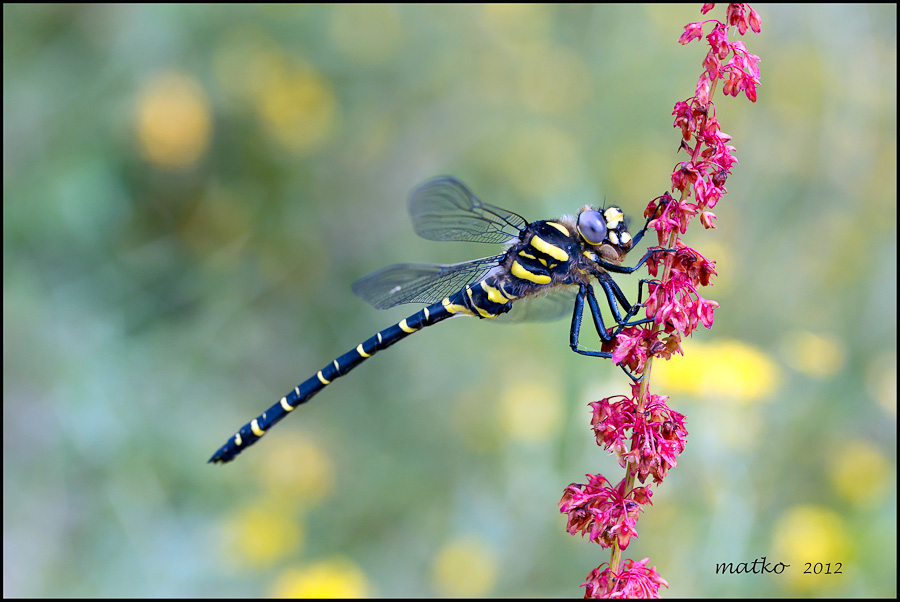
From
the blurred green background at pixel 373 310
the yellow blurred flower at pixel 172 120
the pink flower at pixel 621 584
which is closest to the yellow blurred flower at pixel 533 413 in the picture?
the blurred green background at pixel 373 310

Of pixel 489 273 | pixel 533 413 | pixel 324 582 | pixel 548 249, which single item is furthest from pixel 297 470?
pixel 548 249

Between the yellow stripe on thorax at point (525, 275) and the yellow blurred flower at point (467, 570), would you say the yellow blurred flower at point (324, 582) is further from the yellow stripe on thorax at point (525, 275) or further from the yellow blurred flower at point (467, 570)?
the yellow stripe on thorax at point (525, 275)

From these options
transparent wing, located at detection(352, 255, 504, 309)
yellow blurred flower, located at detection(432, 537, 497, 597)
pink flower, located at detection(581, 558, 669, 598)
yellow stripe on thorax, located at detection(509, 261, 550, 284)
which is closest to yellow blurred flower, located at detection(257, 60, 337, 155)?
transparent wing, located at detection(352, 255, 504, 309)

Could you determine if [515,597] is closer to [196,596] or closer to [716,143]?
[196,596]

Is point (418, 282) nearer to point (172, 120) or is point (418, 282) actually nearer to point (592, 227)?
point (592, 227)

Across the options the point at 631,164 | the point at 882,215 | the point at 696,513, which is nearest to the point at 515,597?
the point at 696,513

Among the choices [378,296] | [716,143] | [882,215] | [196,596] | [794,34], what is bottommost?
[196,596]

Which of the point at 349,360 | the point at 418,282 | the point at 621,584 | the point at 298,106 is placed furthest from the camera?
the point at 298,106
